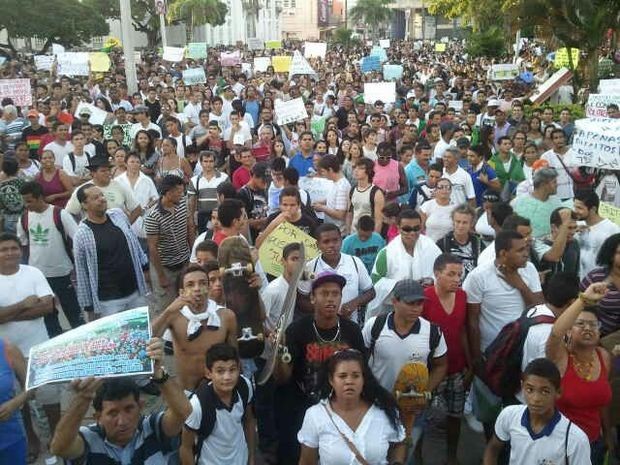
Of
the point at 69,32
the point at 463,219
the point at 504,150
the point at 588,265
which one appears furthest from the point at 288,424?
the point at 69,32

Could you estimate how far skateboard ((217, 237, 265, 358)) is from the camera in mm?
4641

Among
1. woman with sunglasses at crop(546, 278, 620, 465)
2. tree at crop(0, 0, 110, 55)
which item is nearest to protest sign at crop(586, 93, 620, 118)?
woman with sunglasses at crop(546, 278, 620, 465)

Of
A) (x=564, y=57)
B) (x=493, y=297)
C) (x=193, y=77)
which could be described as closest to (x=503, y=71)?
(x=564, y=57)

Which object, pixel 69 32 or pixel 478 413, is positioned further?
pixel 69 32

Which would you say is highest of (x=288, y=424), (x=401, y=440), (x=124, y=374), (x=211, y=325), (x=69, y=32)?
(x=69, y=32)

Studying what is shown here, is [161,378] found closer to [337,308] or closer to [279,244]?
[337,308]

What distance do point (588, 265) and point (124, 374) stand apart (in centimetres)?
415

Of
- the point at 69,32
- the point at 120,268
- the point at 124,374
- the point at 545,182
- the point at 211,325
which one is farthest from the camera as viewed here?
the point at 69,32

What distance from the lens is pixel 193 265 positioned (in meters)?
4.32

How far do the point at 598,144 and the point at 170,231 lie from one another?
4.42 m

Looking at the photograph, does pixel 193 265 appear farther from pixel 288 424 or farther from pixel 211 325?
pixel 288 424

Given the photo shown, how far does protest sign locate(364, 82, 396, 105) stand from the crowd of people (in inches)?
227

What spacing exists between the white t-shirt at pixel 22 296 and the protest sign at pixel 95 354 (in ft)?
6.02

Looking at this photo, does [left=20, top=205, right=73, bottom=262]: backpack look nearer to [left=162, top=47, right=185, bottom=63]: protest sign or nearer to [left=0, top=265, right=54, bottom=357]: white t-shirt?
[left=0, top=265, right=54, bottom=357]: white t-shirt
